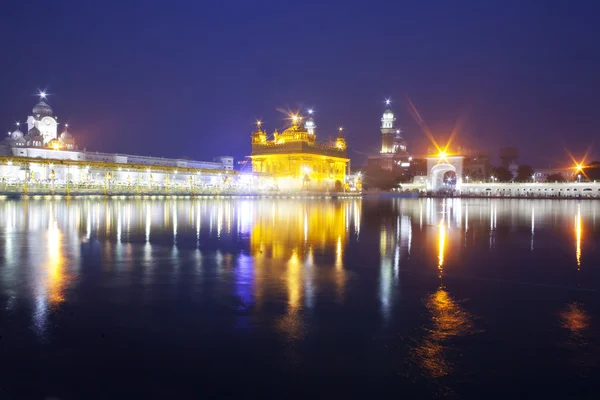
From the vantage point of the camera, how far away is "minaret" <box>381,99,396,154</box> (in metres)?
164

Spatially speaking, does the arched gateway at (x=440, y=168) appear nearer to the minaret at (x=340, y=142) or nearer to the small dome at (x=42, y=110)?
the minaret at (x=340, y=142)

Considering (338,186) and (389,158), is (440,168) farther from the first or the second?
(389,158)

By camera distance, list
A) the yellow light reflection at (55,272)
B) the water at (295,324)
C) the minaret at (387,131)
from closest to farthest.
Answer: the water at (295,324) < the yellow light reflection at (55,272) < the minaret at (387,131)

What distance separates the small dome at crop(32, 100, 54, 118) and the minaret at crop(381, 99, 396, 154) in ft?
339

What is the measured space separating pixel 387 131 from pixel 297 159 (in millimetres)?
91578

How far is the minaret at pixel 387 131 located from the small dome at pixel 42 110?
4066 inches

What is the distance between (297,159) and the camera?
79.4 m

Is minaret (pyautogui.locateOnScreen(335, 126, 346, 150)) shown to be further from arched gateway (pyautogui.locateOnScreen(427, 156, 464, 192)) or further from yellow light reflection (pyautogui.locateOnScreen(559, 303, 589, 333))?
yellow light reflection (pyautogui.locateOnScreen(559, 303, 589, 333))

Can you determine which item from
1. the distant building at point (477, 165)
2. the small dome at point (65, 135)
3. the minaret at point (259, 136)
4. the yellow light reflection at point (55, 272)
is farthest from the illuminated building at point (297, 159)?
the yellow light reflection at point (55, 272)

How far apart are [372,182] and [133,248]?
11567 cm

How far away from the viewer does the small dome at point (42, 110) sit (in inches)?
3576

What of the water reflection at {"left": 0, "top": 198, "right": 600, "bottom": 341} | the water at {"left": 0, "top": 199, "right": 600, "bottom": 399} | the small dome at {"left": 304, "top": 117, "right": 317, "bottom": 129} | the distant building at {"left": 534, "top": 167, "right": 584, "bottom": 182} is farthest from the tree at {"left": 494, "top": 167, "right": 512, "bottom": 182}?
the water at {"left": 0, "top": 199, "right": 600, "bottom": 399}

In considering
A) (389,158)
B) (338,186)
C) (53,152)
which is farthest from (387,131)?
(53,152)

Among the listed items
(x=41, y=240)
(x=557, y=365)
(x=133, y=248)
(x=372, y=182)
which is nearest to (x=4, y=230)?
(x=41, y=240)
